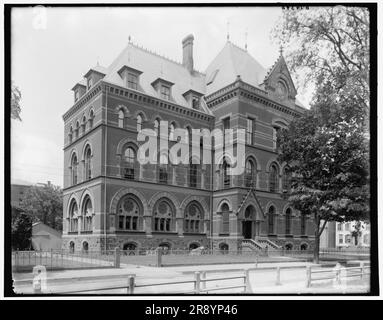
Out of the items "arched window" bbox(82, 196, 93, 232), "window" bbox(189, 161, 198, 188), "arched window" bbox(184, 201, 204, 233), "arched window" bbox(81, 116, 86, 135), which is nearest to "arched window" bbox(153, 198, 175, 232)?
"arched window" bbox(184, 201, 204, 233)

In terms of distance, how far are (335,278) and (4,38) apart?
10980 mm

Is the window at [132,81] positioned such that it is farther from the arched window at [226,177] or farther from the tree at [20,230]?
the tree at [20,230]

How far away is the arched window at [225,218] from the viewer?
2625cm

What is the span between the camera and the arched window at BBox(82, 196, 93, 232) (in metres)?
22.6

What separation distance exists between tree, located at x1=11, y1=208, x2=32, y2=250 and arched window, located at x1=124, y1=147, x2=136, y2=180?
11705 millimetres

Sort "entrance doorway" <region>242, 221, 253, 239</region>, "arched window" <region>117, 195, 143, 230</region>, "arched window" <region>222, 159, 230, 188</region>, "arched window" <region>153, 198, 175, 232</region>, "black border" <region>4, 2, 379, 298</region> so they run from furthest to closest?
"entrance doorway" <region>242, 221, 253, 239</region> < "arched window" <region>153, 198, 175, 232</region> < "arched window" <region>222, 159, 230, 188</region> < "arched window" <region>117, 195, 143, 230</region> < "black border" <region>4, 2, 379, 298</region>

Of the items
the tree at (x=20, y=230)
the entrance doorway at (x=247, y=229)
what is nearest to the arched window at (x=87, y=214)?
the entrance doorway at (x=247, y=229)

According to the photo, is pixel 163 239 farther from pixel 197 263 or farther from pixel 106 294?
pixel 106 294

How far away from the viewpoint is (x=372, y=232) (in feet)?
29.8

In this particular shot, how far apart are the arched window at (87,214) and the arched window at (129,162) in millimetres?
2701

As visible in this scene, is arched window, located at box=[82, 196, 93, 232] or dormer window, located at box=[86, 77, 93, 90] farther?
arched window, located at box=[82, 196, 93, 232]

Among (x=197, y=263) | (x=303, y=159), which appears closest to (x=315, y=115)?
(x=303, y=159)

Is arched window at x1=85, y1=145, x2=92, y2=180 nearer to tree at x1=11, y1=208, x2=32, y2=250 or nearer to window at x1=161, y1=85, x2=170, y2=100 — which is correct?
window at x1=161, y1=85, x2=170, y2=100

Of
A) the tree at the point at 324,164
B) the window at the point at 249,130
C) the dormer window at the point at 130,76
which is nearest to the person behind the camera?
the tree at the point at 324,164
